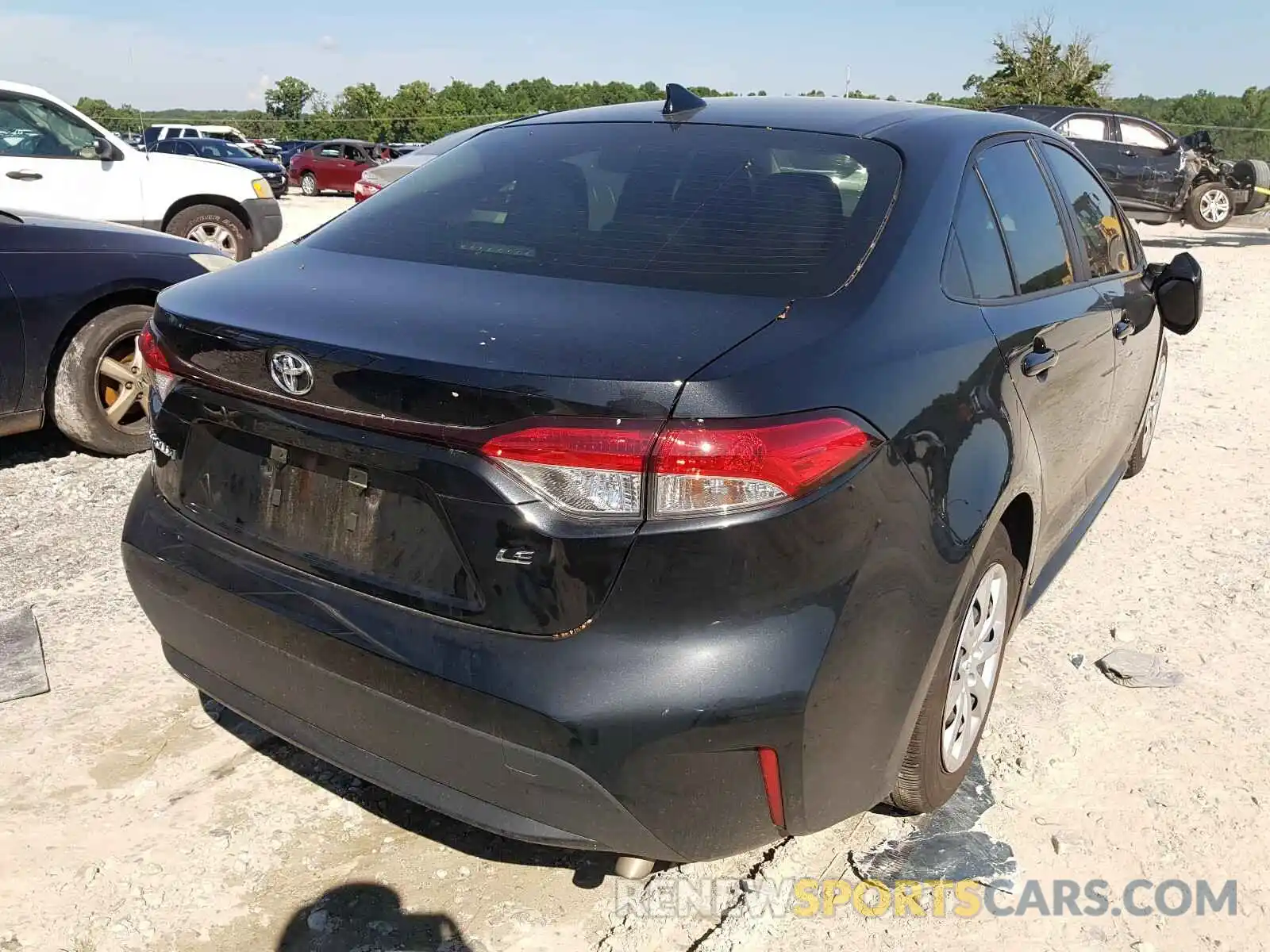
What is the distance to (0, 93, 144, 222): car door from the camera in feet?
28.5

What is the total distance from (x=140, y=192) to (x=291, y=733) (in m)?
8.70

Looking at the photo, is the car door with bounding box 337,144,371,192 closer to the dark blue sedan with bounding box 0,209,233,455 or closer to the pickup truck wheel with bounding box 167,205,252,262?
the pickup truck wheel with bounding box 167,205,252,262

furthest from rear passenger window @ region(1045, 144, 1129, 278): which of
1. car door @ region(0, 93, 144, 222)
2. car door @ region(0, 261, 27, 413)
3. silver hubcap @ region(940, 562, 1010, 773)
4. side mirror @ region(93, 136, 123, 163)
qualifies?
side mirror @ region(93, 136, 123, 163)

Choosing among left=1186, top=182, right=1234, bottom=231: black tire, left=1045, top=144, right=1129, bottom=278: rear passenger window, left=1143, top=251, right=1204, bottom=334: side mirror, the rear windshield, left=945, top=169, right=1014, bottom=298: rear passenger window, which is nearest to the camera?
the rear windshield

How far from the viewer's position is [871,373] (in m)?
2.00

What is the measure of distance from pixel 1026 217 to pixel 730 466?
5.76 feet

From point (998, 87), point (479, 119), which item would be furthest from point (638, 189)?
point (479, 119)

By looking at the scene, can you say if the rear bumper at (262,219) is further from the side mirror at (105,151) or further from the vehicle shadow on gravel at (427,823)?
the vehicle shadow on gravel at (427,823)

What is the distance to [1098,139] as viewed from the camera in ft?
52.9

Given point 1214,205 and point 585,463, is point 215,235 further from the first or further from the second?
point 1214,205

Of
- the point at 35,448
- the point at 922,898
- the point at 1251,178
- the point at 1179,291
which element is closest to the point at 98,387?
the point at 35,448

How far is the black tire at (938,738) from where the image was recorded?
2.29m

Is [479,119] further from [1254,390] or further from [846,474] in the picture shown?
[846,474]

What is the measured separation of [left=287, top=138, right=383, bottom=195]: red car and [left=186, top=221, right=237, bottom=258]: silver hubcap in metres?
20.4
